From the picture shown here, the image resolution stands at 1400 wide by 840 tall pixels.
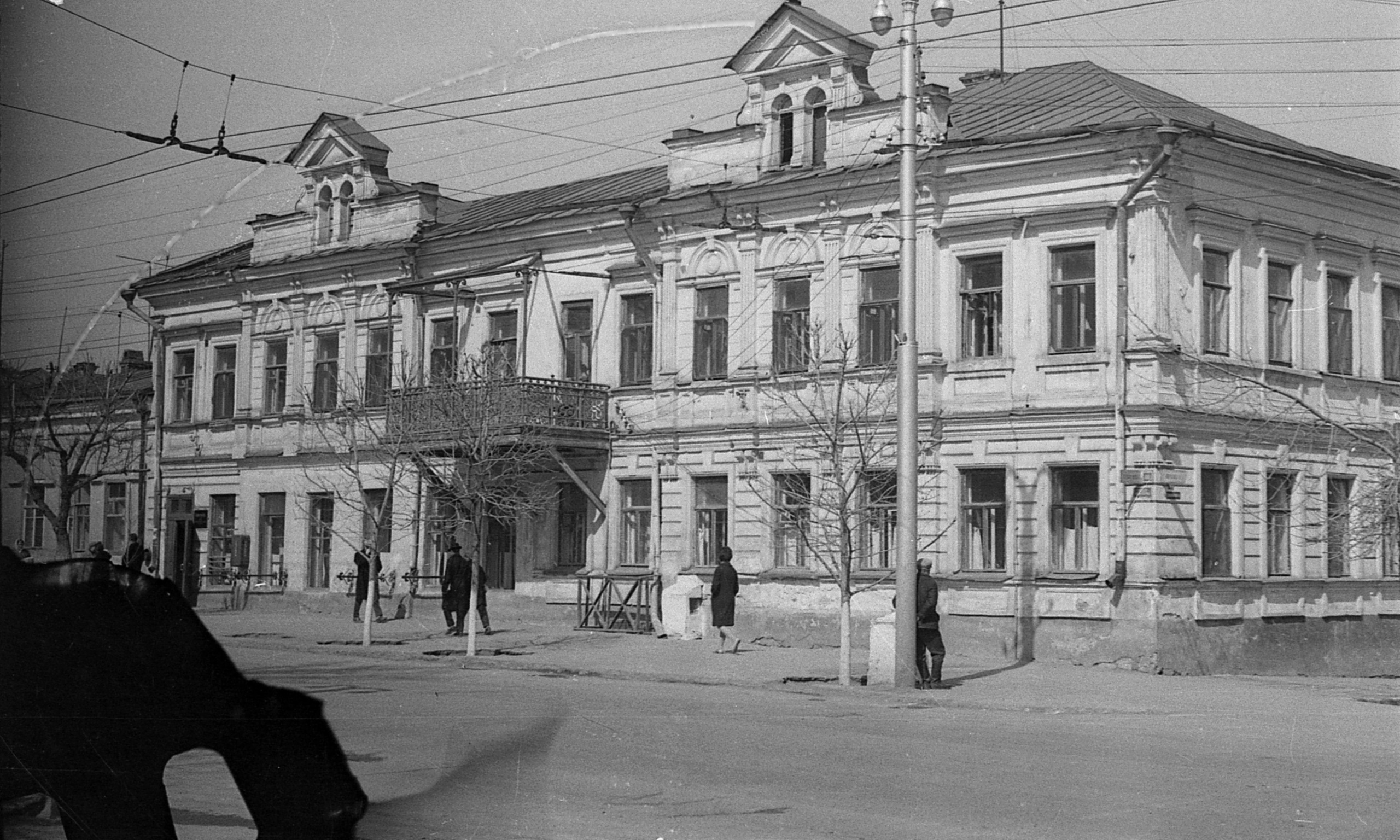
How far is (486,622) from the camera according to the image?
1043 inches

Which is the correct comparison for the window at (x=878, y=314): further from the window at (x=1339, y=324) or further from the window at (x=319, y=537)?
the window at (x=319, y=537)

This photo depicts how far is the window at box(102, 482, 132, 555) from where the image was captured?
328 centimetres

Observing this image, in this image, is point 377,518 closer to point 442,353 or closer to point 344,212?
point 344,212

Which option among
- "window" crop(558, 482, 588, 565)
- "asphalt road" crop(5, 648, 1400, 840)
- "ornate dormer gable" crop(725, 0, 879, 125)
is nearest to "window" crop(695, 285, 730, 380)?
"ornate dormer gable" crop(725, 0, 879, 125)

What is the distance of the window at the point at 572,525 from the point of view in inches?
1167

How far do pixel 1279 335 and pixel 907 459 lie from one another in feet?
33.5

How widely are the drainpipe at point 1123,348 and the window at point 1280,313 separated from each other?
346cm

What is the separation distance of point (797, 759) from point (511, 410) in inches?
686

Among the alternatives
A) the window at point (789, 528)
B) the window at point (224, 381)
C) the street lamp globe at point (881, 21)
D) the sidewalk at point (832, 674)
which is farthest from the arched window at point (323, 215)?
the window at point (789, 528)

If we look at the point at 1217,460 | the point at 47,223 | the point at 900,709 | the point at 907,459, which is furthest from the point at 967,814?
the point at 1217,460

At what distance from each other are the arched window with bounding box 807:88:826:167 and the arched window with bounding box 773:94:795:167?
1.31 ft

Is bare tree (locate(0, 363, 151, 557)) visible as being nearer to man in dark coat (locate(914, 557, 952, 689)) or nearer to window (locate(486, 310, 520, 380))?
man in dark coat (locate(914, 557, 952, 689))

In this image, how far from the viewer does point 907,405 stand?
1817 centimetres

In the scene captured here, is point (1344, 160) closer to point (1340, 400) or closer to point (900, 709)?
point (1340, 400)
